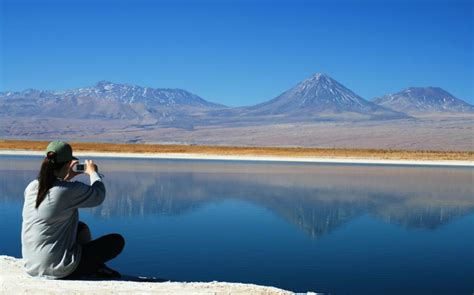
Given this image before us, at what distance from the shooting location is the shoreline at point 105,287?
15.6ft

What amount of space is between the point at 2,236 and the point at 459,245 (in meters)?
6.77

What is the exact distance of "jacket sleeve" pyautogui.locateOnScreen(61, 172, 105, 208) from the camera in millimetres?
4723

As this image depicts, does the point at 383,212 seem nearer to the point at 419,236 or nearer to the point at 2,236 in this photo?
the point at 419,236

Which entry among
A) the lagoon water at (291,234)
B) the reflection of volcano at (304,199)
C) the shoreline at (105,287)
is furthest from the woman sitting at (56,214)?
the reflection of volcano at (304,199)

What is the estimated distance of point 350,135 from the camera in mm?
100125

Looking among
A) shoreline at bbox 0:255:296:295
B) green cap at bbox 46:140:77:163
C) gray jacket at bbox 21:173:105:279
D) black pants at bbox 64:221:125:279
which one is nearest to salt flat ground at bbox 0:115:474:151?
shoreline at bbox 0:255:296:295

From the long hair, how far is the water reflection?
573 centimetres

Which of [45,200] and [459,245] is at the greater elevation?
[45,200]

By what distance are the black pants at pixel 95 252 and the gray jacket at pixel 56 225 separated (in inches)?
5.0

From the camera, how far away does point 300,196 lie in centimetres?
1505

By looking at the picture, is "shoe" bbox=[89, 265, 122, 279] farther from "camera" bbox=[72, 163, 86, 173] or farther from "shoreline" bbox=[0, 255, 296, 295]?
"camera" bbox=[72, 163, 86, 173]

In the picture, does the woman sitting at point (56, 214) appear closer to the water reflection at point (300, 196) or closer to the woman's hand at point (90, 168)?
the woman's hand at point (90, 168)

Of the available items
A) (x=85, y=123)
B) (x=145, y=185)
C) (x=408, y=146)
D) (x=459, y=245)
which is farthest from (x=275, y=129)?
(x=459, y=245)

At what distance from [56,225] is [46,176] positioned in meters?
0.42
